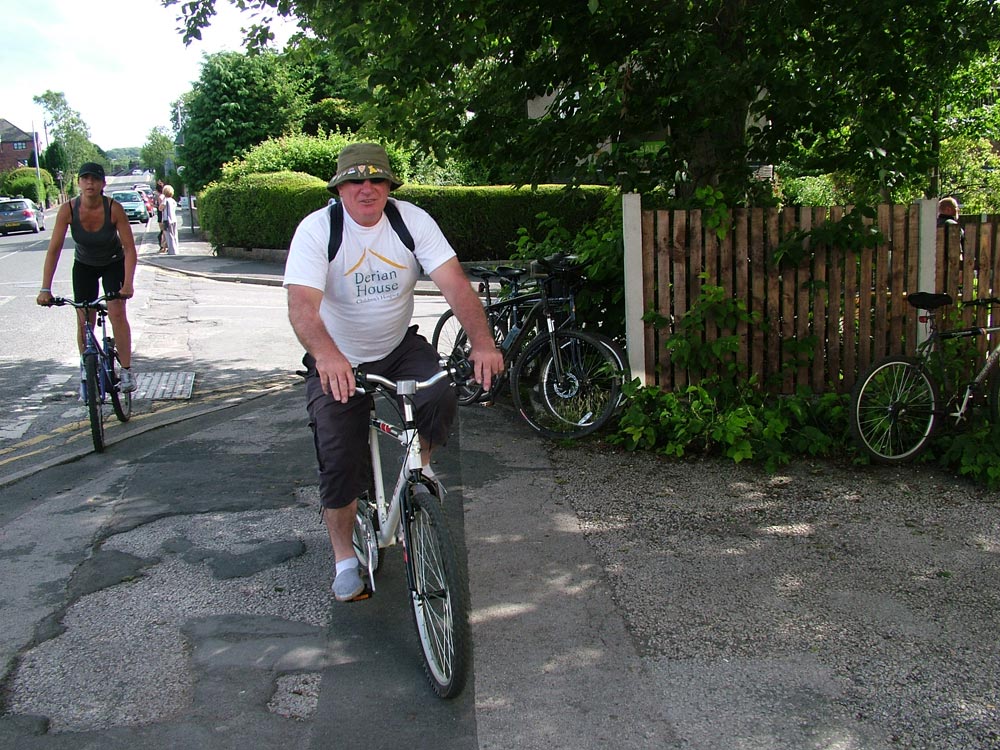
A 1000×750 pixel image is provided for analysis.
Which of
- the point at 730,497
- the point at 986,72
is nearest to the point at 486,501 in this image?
the point at 730,497

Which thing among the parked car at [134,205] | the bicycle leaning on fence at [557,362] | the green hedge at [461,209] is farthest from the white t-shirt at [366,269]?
the parked car at [134,205]

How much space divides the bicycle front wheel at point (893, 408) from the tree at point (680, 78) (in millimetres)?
1776

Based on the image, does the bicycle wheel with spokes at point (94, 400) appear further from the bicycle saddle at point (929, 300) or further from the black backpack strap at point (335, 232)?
the bicycle saddle at point (929, 300)

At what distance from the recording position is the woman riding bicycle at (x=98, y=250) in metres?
7.30

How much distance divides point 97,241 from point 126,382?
110cm

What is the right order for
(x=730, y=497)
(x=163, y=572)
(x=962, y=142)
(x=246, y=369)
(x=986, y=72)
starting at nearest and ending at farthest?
(x=163, y=572), (x=730, y=497), (x=246, y=369), (x=986, y=72), (x=962, y=142)

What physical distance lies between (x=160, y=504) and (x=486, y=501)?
6.19 ft

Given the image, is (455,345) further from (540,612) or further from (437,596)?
(437,596)

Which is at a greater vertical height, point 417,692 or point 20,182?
point 20,182

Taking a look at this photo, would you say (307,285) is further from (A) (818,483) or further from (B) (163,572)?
(A) (818,483)

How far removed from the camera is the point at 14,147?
133m

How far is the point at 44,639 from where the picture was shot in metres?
4.00

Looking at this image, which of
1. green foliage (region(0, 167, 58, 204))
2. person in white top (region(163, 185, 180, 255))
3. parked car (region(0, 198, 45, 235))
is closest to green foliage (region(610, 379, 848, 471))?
person in white top (region(163, 185, 180, 255))

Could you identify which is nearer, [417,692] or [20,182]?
→ [417,692]
